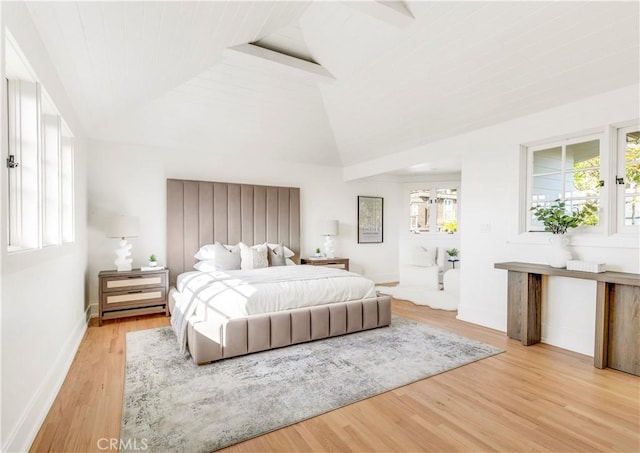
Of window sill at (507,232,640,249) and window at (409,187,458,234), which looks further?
window at (409,187,458,234)

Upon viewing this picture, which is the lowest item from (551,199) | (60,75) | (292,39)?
(551,199)

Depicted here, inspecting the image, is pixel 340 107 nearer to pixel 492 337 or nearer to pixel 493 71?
pixel 493 71

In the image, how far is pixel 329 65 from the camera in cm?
389

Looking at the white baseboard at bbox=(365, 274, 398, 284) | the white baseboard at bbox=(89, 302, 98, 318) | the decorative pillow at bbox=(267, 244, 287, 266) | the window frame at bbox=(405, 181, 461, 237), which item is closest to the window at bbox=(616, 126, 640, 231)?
the window frame at bbox=(405, 181, 461, 237)

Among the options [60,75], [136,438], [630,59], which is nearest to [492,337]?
[630,59]

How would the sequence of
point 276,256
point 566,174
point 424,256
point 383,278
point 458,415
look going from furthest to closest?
point 383,278, point 424,256, point 276,256, point 566,174, point 458,415

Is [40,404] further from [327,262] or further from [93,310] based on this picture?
[327,262]

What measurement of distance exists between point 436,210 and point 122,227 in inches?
224

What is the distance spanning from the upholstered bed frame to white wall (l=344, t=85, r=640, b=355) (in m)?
1.28

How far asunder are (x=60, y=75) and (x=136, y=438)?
110 inches

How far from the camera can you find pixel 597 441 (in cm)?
183

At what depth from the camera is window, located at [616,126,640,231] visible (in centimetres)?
291

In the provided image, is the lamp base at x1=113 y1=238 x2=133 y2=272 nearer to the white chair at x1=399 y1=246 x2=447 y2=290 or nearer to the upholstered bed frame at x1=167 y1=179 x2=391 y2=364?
the upholstered bed frame at x1=167 y1=179 x2=391 y2=364

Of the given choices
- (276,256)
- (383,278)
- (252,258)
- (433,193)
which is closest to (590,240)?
(276,256)
